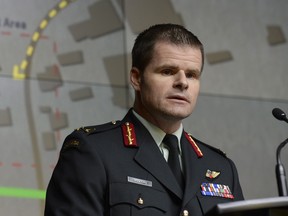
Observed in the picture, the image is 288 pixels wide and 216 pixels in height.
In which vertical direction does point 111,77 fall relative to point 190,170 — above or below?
above

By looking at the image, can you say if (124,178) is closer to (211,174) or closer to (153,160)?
(153,160)

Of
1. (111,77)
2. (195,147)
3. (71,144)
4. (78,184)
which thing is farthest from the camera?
(111,77)

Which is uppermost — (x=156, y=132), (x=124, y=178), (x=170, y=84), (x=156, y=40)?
(x=156, y=40)

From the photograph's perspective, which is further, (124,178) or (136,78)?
(136,78)

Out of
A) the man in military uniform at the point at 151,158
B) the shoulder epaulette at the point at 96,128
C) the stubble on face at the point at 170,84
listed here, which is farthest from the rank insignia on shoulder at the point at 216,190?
the shoulder epaulette at the point at 96,128

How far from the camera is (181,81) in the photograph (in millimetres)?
2168

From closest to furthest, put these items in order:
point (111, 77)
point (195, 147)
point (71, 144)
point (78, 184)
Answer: point (78, 184) < point (71, 144) < point (195, 147) < point (111, 77)

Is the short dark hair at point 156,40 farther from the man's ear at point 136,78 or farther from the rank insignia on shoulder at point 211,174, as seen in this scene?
the rank insignia on shoulder at point 211,174

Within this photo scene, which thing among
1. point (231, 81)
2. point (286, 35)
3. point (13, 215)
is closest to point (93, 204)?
point (13, 215)


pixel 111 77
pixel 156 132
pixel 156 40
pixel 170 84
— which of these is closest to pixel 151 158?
pixel 156 132

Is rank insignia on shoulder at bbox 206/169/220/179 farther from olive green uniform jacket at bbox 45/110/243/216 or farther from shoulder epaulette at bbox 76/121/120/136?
shoulder epaulette at bbox 76/121/120/136

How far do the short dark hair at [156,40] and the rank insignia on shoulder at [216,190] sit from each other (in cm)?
43

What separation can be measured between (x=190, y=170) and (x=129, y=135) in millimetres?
224

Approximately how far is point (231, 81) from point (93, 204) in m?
2.45
